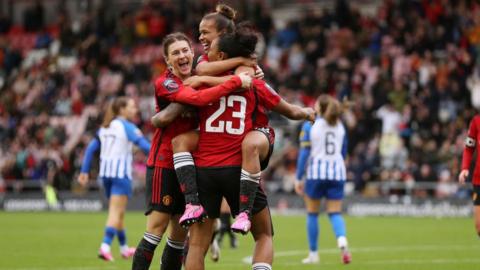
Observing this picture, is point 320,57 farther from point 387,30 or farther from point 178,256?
point 178,256

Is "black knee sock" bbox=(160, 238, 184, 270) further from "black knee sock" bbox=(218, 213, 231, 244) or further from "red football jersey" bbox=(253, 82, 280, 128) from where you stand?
"black knee sock" bbox=(218, 213, 231, 244)

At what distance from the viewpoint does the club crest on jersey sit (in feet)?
27.6

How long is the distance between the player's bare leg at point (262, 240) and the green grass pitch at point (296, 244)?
425 centimetres

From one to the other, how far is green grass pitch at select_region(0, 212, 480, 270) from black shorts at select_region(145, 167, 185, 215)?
362 centimetres

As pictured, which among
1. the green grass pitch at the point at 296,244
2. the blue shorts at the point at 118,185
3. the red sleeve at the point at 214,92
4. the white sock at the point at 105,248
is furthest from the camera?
the blue shorts at the point at 118,185

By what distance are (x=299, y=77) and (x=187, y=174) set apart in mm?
22246

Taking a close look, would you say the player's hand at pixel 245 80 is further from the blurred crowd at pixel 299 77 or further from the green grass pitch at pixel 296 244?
the blurred crowd at pixel 299 77

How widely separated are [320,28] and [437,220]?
9.31m

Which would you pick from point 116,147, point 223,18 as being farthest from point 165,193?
point 116,147

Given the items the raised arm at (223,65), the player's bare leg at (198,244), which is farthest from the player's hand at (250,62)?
the player's bare leg at (198,244)

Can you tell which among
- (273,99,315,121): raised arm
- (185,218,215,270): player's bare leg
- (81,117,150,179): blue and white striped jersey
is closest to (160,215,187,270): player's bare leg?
(185,218,215,270): player's bare leg

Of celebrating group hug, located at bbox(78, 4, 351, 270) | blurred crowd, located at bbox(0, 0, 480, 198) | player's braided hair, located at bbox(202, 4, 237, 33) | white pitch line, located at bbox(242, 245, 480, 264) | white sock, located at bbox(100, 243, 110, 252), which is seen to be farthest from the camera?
blurred crowd, located at bbox(0, 0, 480, 198)

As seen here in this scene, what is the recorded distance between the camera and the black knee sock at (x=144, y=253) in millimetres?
9016

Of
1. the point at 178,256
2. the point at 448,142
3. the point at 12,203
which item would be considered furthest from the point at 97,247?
the point at 12,203
